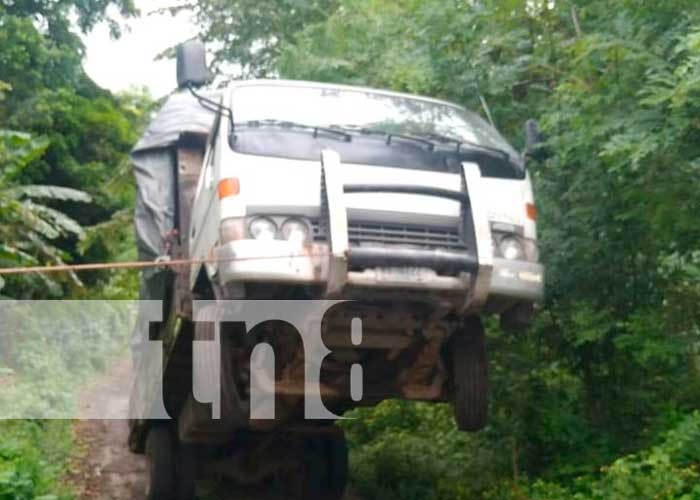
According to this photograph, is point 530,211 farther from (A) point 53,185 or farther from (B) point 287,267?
(A) point 53,185

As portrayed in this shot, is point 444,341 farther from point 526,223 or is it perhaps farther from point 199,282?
point 199,282

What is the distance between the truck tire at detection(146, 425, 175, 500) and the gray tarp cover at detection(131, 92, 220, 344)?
1.09 m

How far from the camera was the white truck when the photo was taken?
587 centimetres

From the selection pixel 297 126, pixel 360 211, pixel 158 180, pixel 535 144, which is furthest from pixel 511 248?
pixel 158 180

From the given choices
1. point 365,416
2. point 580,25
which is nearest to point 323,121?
point 580,25

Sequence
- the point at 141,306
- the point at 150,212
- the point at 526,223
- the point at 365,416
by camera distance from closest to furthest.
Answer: the point at 526,223, the point at 150,212, the point at 141,306, the point at 365,416

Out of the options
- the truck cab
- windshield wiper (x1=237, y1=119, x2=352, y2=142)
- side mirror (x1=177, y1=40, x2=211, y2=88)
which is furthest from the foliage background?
side mirror (x1=177, y1=40, x2=211, y2=88)

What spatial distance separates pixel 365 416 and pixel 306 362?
5909mm

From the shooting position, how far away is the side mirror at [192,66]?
21.3 ft

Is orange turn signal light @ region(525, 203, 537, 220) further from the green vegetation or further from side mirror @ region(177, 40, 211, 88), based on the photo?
the green vegetation

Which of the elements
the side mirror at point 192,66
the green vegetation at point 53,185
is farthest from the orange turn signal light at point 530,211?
the green vegetation at point 53,185

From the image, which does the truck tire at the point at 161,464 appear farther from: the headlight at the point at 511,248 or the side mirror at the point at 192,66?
the headlight at the point at 511,248

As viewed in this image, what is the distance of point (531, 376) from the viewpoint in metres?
9.06

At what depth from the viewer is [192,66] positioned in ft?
21.3
